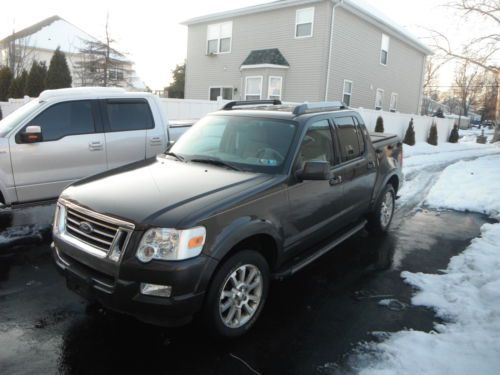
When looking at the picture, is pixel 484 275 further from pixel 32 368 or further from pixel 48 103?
pixel 48 103

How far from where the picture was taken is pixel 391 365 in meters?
3.11

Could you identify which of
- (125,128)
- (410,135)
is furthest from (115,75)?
(125,128)

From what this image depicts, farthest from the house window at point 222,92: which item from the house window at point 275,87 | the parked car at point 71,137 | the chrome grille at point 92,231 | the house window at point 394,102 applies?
the chrome grille at point 92,231

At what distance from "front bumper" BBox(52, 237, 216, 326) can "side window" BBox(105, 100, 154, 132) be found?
4.21 m

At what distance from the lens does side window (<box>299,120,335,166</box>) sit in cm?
425

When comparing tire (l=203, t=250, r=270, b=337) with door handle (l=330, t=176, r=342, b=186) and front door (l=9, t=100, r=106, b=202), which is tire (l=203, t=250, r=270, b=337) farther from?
front door (l=9, t=100, r=106, b=202)

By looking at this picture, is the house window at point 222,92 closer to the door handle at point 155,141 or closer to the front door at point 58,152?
the door handle at point 155,141

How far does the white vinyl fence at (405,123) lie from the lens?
18.0m

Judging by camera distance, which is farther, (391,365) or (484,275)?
(484,275)

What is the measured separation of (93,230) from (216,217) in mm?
961

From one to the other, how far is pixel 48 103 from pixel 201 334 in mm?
4522

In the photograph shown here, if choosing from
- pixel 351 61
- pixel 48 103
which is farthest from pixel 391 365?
pixel 351 61

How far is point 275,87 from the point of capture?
66.7ft

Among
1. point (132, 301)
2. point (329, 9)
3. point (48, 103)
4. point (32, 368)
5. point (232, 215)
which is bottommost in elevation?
point (32, 368)
